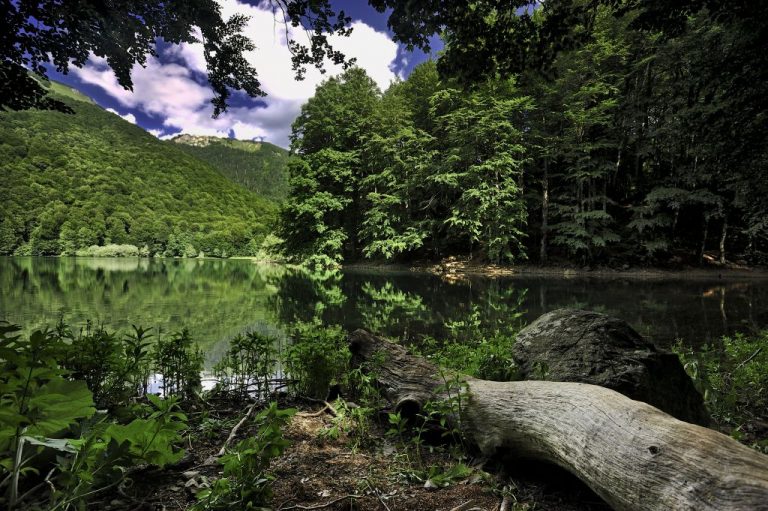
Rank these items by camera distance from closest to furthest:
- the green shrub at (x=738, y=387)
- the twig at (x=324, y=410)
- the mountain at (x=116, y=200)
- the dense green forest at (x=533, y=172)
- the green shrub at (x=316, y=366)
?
the green shrub at (x=738, y=387), the twig at (x=324, y=410), the green shrub at (x=316, y=366), the mountain at (x=116, y=200), the dense green forest at (x=533, y=172)

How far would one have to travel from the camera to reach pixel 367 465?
2.47m

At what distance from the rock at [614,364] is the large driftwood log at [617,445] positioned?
24.6 inches

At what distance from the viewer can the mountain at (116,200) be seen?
18.6 metres

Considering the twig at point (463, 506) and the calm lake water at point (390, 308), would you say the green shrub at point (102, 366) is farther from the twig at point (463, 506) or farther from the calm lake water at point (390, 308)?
the calm lake water at point (390, 308)

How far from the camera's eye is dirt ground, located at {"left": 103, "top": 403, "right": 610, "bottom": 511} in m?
1.91

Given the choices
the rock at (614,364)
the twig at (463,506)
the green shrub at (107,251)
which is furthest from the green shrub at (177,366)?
the green shrub at (107,251)

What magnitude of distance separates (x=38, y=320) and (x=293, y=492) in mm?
8600

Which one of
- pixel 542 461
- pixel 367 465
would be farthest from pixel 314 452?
pixel 542 461

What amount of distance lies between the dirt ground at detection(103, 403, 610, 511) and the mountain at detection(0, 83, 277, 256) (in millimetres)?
8443

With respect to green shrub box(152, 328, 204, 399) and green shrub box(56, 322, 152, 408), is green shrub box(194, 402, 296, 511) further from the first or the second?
green shrub box(152, 328, 204, 399)

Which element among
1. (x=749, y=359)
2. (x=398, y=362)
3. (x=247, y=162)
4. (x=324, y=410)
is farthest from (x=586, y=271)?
(x=247, y=162)

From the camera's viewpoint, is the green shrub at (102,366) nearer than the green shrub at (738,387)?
Yes

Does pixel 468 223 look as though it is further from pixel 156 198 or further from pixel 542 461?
pixel 156 198

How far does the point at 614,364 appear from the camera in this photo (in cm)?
286
